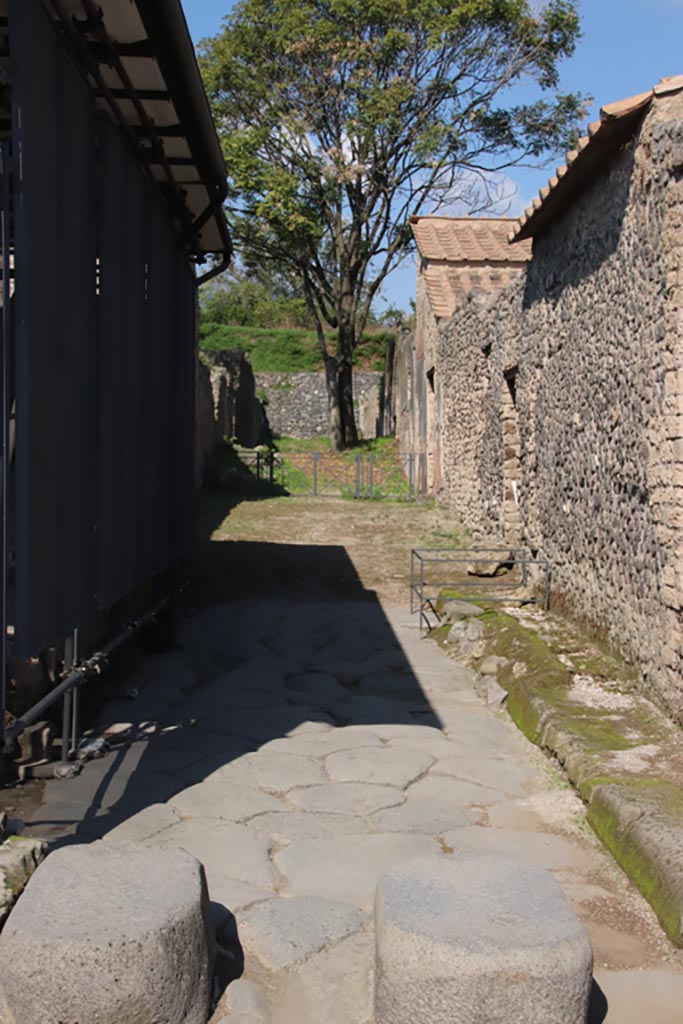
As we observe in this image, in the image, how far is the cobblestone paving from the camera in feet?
9.80

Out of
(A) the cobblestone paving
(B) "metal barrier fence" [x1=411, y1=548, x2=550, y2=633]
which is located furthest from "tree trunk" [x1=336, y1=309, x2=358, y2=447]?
(A) the cobblestone paving

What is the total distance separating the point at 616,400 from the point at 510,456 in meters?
4.70

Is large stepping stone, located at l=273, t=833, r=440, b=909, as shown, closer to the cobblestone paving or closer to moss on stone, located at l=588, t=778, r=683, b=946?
the cobblestone paving

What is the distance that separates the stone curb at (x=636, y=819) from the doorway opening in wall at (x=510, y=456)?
5.85 metres

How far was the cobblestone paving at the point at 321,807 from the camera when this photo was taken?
118 inches

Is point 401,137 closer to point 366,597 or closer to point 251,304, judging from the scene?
point 366,597

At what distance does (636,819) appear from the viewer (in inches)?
148

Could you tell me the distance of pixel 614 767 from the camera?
14.6ft

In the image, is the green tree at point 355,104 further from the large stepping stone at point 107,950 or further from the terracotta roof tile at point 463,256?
the large stepping stone at point 107,950

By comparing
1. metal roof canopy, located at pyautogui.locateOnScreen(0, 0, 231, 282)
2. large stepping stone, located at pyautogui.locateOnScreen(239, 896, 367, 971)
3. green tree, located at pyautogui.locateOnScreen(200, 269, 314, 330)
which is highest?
green tree, located at pyautogui.locateOnScreen(200, 269, 314, 330)

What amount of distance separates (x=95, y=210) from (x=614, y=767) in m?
3.43

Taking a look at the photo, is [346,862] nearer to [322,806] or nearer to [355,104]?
[322,806]

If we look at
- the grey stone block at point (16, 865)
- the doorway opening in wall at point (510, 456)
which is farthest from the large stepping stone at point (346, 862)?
the doorway opening in wall at point (510, 456)

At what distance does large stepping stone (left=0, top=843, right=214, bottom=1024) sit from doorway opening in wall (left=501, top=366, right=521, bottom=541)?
27.5 ft
